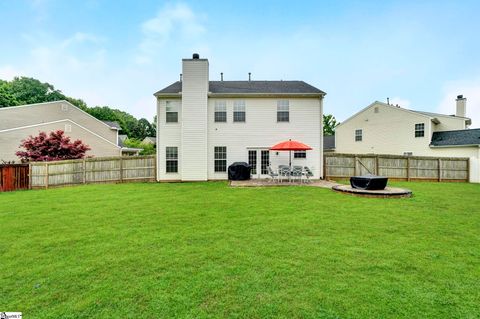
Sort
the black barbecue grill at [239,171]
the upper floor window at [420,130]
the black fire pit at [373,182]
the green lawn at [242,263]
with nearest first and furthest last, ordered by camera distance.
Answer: the green lawn at [242,263], the black fire pit at [373,182], the black barbecue grill at [239,171], the upper floor window at [420,130]

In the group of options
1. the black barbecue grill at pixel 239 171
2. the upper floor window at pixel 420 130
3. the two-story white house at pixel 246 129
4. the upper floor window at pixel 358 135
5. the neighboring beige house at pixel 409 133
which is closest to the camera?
the black barbecue grill at pixel 239 171

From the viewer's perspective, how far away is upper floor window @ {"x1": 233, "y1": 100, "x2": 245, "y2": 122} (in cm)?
1478

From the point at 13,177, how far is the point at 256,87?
48.5 ft

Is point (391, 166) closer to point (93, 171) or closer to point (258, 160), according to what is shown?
point (258, 160)

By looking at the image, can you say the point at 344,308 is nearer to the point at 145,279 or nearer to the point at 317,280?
the point at 317,280

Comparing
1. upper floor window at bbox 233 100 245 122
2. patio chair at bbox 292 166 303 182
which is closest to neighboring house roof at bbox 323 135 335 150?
patio chair at bbox 292 166 303 182

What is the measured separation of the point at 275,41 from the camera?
17203mm

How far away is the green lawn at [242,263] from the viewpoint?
2.63 meters

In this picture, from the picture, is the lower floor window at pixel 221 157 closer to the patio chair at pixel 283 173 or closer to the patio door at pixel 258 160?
the patio door at pixel 258 160

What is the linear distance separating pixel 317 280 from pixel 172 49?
19.0m

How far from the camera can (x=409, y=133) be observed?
20.4 meters

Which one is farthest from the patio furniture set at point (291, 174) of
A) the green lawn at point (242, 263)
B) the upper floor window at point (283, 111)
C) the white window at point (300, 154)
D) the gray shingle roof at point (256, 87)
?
the green lawn at point (242, 263)

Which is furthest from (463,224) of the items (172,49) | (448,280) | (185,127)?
(172,49)

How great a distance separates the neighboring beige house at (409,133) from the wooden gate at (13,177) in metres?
25.3
